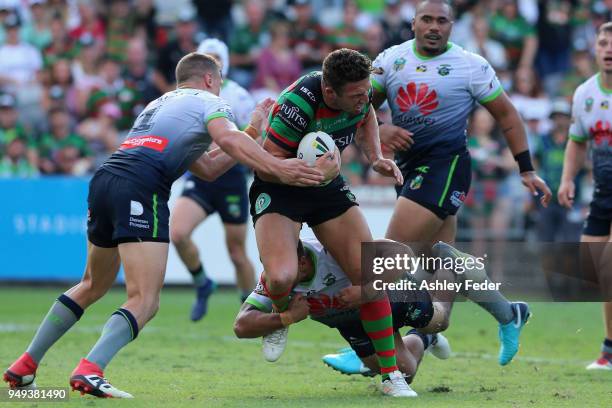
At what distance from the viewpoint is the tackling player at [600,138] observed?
998cm

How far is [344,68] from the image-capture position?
7602mm

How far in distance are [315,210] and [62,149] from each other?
10.9 metres

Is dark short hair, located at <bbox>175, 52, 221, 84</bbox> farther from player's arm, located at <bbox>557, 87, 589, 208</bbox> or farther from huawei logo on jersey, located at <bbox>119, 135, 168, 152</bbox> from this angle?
player's arm, located at <bbox>557, 87, 589, 208</bbox>

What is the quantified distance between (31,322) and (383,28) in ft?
29.0

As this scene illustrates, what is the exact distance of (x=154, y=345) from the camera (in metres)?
11.3

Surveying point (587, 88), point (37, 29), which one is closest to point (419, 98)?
point (587, 88)

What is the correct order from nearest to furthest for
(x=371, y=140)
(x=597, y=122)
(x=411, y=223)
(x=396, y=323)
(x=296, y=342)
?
(x=396, y=323)
(x=371, y=140)
(x=411, y=223)
(x=597, y=122)
(x=296, y=342)

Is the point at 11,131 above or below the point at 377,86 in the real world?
below

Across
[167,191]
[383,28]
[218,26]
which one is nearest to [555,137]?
[383,28]

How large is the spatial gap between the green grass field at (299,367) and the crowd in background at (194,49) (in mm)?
4323

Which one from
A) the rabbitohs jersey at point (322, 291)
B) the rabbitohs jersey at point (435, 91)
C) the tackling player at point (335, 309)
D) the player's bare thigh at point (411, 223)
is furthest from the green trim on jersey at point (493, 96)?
the rabbitohs jersey at point (322, 291)

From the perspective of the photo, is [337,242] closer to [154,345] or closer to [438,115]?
[438,115]

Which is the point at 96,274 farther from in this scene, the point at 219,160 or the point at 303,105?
the point at 303,105

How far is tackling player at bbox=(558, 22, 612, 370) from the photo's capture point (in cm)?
998
